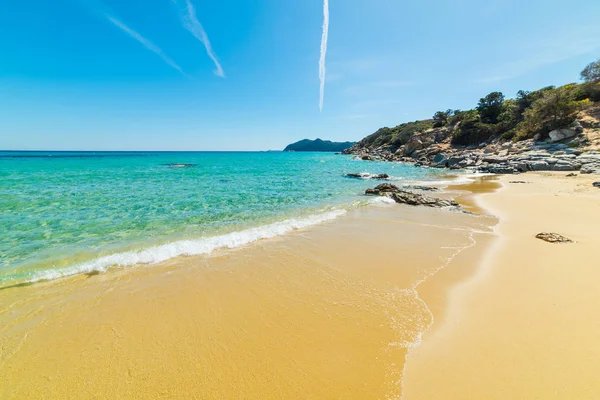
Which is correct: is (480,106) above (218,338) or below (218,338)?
above

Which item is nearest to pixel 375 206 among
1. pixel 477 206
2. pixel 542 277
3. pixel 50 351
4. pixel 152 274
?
pixel 477 206

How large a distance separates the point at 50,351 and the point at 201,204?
438 inches

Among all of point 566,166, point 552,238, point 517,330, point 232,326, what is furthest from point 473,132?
point 232,326

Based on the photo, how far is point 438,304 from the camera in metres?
4.65

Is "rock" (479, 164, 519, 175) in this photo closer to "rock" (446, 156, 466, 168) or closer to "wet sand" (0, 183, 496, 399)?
"rock" (446, 156, 466, 168)

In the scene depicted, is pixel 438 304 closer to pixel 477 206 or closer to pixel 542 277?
pixel 542 277

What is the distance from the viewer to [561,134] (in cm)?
3359

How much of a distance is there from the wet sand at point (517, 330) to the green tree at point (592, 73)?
65.7m

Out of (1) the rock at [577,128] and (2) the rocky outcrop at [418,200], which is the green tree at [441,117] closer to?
(1) the rock at [577,128]

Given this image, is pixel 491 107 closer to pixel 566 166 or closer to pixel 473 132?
pixel 473 132

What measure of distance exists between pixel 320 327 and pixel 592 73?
75296mm

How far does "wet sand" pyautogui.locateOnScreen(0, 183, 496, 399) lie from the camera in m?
3.06

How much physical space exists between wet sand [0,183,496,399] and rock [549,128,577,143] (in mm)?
42244

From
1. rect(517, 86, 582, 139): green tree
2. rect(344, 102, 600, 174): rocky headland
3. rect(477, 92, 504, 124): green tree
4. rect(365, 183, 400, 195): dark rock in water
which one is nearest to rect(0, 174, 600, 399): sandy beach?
rect(365, 183, 400, 195): dark rock in water
